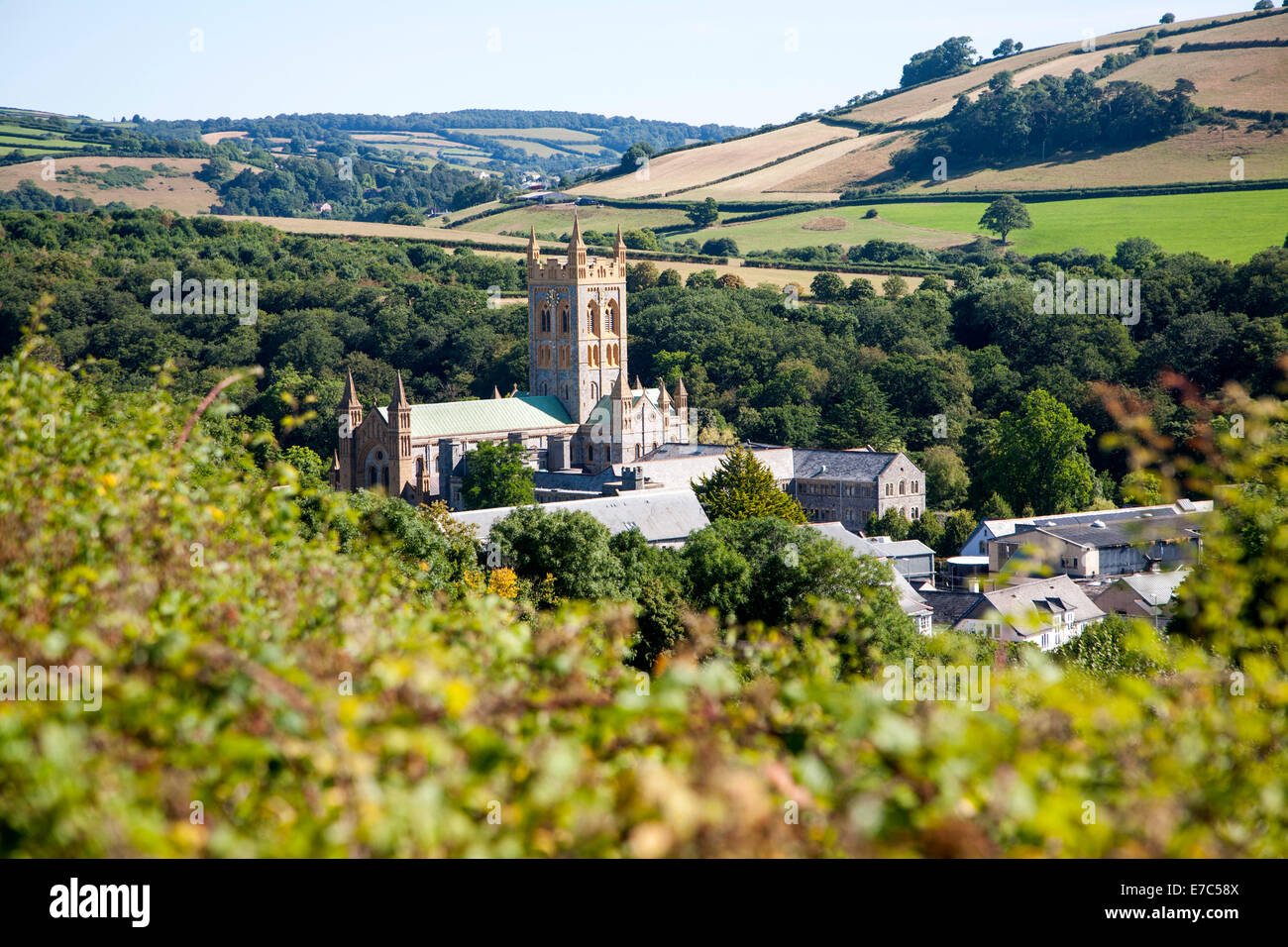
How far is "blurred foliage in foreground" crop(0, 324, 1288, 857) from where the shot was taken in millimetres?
8195

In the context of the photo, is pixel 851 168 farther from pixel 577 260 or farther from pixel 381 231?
pixel 577 260

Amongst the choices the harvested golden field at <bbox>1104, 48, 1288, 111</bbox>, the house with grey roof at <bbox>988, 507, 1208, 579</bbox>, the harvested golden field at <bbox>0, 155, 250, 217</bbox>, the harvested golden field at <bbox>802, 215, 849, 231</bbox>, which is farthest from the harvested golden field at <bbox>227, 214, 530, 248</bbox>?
the house with grey roof at <bbox>988, 507, 1208, 579</bbox>

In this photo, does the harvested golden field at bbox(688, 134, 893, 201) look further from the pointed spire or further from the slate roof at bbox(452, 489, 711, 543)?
the slate roof at bbox(452, 489, 711, 543)

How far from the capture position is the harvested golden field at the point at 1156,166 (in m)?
142

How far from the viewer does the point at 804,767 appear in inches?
339

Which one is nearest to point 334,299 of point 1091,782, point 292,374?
point 292,374

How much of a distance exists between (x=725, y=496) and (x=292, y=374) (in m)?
52.1

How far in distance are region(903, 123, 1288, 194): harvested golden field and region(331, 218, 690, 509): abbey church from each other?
68.7 metres

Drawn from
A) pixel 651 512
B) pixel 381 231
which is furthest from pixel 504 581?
pixel 381 231

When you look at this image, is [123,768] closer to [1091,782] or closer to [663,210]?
[1091,782]

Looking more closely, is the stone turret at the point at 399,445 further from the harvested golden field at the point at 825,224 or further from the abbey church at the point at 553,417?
the harvested golden field at the point at 825,224

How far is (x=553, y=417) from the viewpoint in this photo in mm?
102875

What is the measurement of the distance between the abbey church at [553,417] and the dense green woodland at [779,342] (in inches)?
384

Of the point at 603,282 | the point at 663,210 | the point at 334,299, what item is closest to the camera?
the point at 603,282
